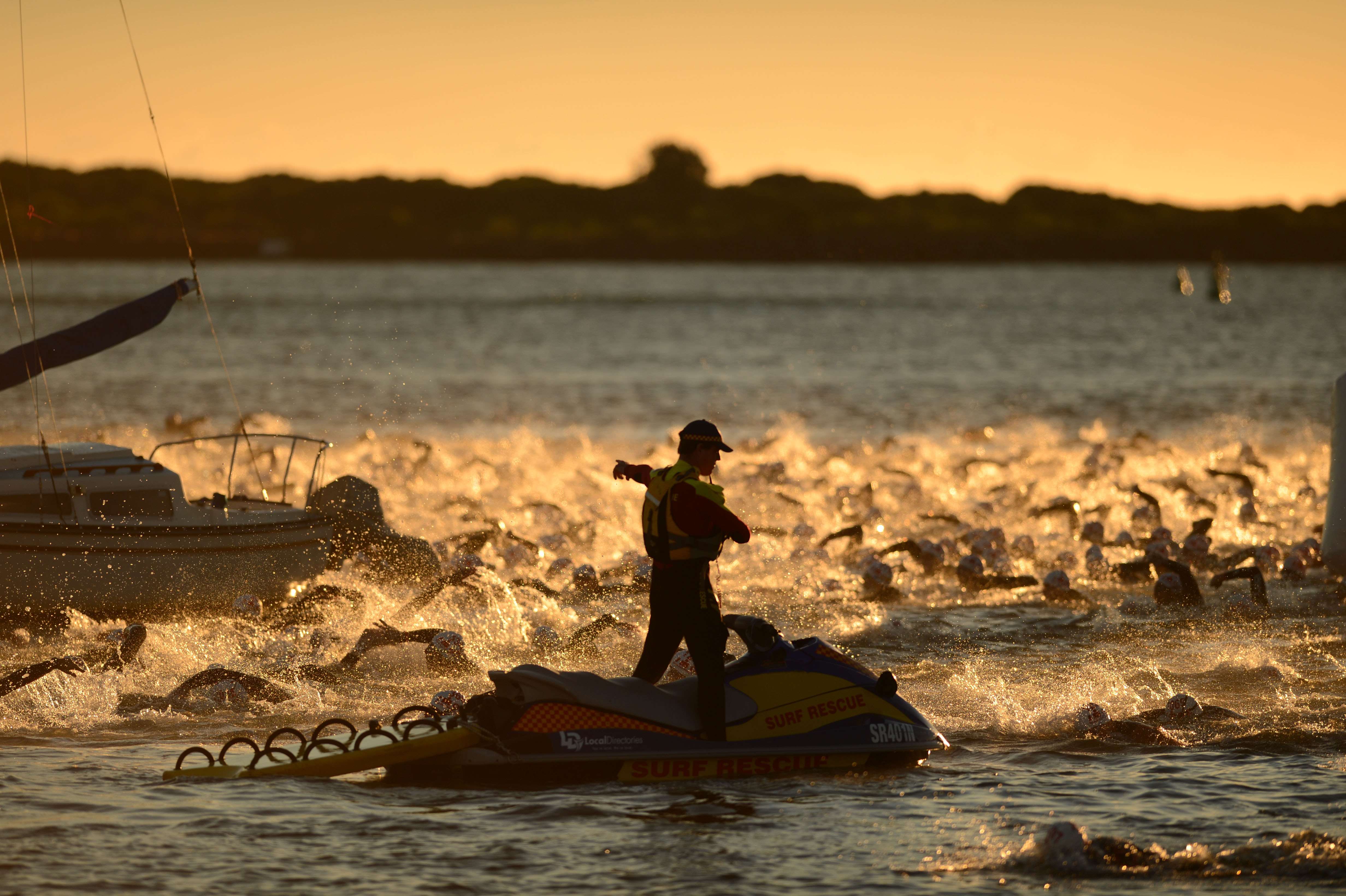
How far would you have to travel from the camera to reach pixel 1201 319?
291 ft

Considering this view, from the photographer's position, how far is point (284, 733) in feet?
34.6

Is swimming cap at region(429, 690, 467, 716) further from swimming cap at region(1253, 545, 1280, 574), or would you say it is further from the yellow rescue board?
swimming cap at region(1253, 545, 1280, 574)

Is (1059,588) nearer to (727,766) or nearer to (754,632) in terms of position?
(754,632)

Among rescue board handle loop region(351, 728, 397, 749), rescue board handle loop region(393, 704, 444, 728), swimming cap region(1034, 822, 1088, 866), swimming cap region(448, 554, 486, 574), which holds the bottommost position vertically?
swimming cap region(1034, 822, 1088, 866)

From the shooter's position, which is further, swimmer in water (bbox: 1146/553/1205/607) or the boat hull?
swimmer in water (bbox: 1146/553/1205/607)

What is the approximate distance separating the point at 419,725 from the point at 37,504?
19.4 feet

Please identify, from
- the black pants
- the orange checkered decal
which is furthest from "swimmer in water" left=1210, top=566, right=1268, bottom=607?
the orange checkered decal

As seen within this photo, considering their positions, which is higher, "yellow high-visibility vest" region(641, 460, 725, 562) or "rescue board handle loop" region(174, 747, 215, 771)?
"yellow high-visibility vest" region(641, 460, 725, 562)

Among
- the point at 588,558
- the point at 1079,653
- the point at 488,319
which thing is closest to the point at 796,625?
the point at 1079,653

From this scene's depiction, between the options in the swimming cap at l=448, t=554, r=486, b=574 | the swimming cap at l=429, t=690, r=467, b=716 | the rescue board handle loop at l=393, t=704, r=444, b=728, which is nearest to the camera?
the rescue board handle loop at l=393, t=704, r=444, b=728

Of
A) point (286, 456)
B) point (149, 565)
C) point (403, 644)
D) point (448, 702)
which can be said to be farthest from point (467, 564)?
point (286, 456)

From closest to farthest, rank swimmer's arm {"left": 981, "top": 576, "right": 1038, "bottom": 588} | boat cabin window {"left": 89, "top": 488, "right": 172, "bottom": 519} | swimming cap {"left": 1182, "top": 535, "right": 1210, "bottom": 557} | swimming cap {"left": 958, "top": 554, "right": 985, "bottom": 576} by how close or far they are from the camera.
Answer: boat cabin window {"left": 89, "top": 488, "right": 172, "bottom": 519}, swimming cap {"left": 958, "top": 554, "right": 985, "bottom": 576}, swimmer's arm {"left": 981, "top": 576, "right": 1038, "bottom": 588}, swimming cap {"left": 1182, "top": 535, "right": 1210, "bottom": 557}

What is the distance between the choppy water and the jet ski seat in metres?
0.44

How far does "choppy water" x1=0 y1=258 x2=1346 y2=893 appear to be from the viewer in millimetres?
8281
